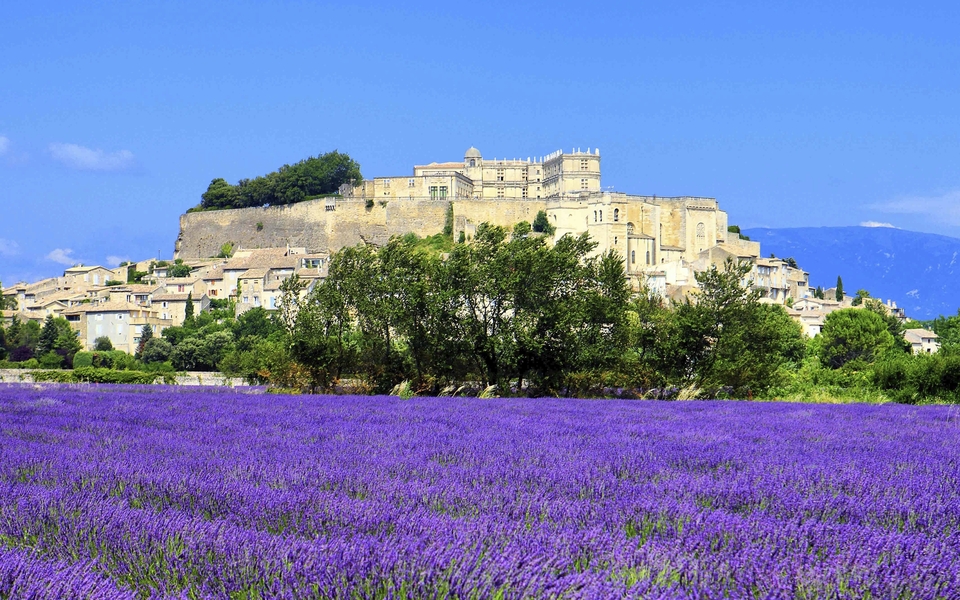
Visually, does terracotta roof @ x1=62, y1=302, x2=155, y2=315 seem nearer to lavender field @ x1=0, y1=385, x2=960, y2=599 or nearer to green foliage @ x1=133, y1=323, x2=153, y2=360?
green foliage @ x1=133, y1=323, x2=153, y2=360

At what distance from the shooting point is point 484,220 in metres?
97.1

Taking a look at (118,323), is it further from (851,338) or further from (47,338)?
(851,338)

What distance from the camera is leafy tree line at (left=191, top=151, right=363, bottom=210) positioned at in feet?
345

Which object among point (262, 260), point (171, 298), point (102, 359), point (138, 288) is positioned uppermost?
point (262, 260)

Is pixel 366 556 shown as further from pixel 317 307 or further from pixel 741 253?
pixel 741 253

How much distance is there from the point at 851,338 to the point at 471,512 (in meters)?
61.5

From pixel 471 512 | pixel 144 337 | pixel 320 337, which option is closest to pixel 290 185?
pixel 144 337

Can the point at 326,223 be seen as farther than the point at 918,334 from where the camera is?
Yes

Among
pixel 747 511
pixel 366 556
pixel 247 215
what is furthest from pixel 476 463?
pixel 247 215

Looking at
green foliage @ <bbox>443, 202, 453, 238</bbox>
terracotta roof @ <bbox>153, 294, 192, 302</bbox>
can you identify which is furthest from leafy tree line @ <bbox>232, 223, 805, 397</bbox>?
green foliage @ <bbox>443, 202, 453, 238</bbox>

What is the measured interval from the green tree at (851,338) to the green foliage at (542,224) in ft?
109

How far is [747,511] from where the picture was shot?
17.4ft

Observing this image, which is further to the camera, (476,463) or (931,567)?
(476,463)

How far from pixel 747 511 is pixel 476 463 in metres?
2.17
